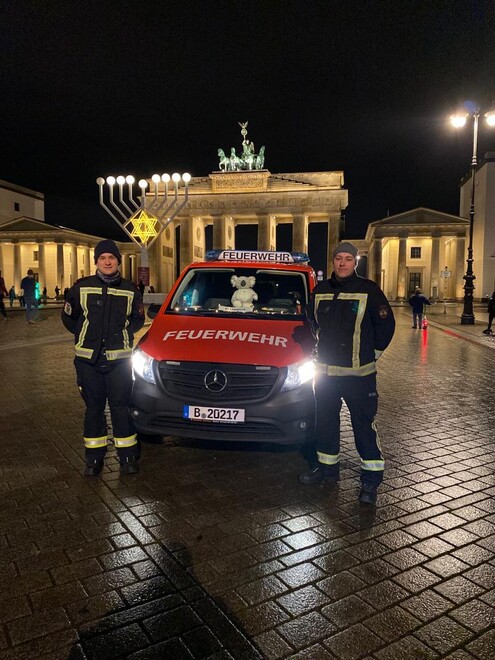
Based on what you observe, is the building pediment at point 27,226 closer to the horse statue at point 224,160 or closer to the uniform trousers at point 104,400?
the horse statue at point 224,160

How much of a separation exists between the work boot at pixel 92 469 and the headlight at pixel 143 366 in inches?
33.9

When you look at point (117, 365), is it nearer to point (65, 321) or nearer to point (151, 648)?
point (65, 321)

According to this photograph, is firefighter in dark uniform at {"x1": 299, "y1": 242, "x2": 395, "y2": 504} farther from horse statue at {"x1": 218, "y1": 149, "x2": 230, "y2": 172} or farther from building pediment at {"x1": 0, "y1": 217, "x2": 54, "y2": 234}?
building pediment at {"x1": 0, "y1": 217, "x2": 54, "y2": 234}

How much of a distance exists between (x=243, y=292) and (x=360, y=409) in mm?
2514

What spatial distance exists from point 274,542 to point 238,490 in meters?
0.93

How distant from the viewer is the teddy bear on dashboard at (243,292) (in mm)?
6164

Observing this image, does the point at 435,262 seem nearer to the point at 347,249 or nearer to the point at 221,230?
the point at 221,230

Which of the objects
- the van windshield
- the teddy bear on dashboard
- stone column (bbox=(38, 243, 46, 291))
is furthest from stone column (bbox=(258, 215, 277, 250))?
the teddy bear on dashboard

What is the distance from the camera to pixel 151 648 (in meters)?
2.42

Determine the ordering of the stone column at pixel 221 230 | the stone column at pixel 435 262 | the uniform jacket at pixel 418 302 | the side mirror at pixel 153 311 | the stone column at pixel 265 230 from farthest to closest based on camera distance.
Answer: the stone column at pixel 435 262 → the stone column at pixel 221 230 → the stone column at pixel 265 230 → the uniform jacket at pixel 418 302 → the side mirror at pixel 153 311

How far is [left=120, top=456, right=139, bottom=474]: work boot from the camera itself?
4719 mm

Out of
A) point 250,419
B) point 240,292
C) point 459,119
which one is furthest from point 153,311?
point 459,119

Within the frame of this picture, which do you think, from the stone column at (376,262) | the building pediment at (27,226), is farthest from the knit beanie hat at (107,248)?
the stone column at (376,262)

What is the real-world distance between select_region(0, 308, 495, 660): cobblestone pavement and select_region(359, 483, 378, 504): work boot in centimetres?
8
